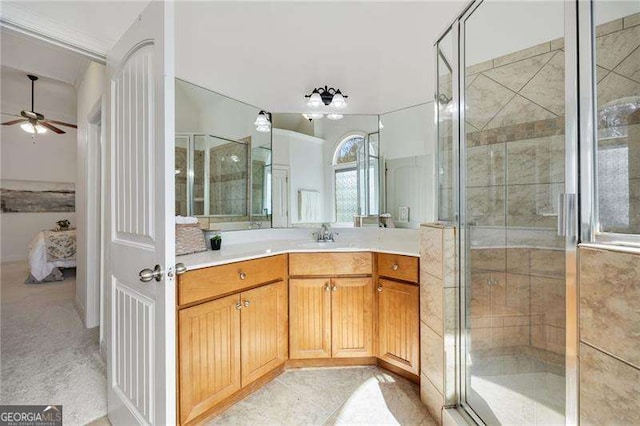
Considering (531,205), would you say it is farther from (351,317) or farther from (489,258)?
(351,317)

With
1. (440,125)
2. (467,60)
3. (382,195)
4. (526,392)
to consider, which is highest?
Result: (467,60)

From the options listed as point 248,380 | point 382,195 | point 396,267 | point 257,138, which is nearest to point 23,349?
point 248,380

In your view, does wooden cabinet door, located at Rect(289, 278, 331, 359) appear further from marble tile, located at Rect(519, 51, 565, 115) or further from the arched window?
marble tile, located at Rect(519, 51, 565, 115)

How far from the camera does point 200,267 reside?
1.34m

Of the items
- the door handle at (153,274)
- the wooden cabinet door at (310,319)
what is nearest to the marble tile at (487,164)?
the wooden cabinet door at (310,319)

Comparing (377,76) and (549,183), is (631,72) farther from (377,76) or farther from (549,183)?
(377,76)

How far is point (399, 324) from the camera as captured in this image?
1.79 m

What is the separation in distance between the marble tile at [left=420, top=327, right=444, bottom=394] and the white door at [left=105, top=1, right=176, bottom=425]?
52.3 inches

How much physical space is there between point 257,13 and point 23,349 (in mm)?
3125

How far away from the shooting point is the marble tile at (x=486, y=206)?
1.57m

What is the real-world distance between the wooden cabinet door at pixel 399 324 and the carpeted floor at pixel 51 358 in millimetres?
1765

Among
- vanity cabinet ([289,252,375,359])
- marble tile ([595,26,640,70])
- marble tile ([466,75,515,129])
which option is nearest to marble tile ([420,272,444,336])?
vanity cabinet ([289,252,375,359])

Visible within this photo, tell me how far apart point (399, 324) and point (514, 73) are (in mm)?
1860

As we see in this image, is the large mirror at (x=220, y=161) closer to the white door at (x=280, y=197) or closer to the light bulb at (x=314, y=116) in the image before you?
the white door at (x=280, y=197)
